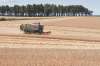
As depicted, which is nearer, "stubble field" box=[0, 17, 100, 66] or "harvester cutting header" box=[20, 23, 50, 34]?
"stubble field" box=[0, 17, 100, 66]

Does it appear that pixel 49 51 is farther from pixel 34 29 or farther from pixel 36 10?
pixel 36 10

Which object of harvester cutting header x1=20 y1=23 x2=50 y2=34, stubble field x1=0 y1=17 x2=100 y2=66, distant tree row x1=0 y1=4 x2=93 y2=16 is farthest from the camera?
distant tree row x1=0 y1=4 x2=93 y2=16

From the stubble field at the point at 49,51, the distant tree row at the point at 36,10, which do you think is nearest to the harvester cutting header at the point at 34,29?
the stubble field at the point at 49,51

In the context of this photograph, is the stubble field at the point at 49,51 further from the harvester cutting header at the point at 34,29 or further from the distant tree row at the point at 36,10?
the distant tree row at the point at 36,10

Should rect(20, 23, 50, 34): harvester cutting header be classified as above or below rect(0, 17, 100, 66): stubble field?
below

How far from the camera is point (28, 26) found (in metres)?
40.1

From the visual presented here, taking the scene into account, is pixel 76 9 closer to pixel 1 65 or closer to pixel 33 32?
pixel 33 32

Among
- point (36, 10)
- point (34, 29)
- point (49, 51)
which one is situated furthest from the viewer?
point (36, 10)

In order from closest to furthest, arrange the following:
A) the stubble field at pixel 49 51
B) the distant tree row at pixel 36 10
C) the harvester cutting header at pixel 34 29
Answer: the stubble field at pixel 49 51 → the harvester cutting header at pixel 34 29 → the distant tree row at pixel 36 10

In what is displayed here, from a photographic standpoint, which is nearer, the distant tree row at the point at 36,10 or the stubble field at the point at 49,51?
the stubble field at the point at 49,51

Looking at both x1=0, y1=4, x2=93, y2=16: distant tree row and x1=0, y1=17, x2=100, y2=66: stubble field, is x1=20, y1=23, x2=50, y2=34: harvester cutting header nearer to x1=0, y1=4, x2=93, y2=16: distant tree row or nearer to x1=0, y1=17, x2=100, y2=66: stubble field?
x1=0, y1=17, x2=100, y2=66: stubble field

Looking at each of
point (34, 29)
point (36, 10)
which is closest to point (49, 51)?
point (34, 29)

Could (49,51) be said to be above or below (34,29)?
above

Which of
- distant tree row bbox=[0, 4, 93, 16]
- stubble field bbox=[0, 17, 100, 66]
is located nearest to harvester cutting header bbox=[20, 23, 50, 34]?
stubble field bbox=[0, 17, 100, 66]
